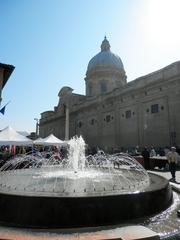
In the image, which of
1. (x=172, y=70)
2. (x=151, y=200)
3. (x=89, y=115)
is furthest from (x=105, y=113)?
(x=151, y=200)

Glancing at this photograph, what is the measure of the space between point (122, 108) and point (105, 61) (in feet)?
56.1

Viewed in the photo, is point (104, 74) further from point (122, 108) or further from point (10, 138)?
point (10, 138)

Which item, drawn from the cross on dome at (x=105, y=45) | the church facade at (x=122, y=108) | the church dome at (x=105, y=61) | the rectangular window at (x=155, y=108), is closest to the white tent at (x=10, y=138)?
the church facade at (x=122, y=108)

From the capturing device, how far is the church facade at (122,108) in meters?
26.2

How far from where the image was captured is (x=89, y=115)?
40.5 meters

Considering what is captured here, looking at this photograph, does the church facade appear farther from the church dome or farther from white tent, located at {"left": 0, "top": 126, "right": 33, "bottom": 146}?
white tent, located at {"left": 0, "top": 126, "right": 33, "bottom": 146}

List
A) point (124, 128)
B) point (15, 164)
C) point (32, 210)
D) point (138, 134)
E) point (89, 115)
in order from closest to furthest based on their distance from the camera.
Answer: point (32, 210), point (15, 164), point (138, 134), point (124, 128), point (89, 115)

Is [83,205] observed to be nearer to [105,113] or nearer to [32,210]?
[32,210]

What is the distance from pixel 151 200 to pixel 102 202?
1.22 m

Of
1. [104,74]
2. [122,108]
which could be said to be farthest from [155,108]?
[104,74]

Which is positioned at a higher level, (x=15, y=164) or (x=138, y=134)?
(x=138, y=134)

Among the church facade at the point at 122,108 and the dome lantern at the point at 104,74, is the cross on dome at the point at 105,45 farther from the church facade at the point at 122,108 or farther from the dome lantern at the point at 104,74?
the dome lantern at the point at 104,74

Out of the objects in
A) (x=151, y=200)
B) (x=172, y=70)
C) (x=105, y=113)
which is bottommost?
(x=151, y=200)

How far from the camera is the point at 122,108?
3306 centimetres
